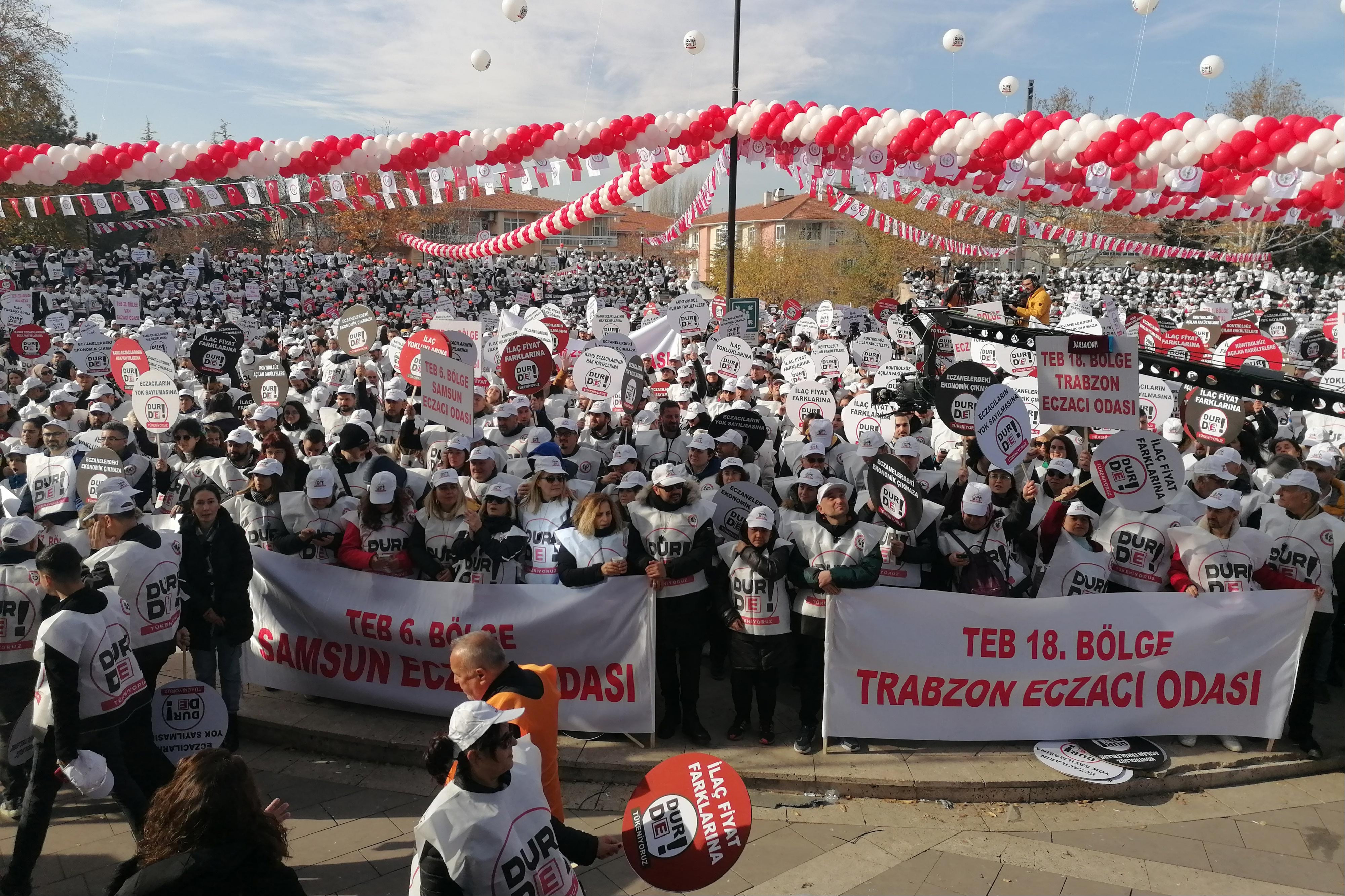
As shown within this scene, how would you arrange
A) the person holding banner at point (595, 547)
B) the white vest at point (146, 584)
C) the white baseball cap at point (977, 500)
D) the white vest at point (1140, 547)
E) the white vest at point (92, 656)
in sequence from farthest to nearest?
the white vest at point (1140, 547) < the white baseball cap at point (977, 500) < the person holding banner at point (595, 547) < the white vest at point (146, 584) < the white vest at point (92, 656)

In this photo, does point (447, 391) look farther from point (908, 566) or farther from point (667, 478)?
point (908, 566)

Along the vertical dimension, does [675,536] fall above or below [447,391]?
below

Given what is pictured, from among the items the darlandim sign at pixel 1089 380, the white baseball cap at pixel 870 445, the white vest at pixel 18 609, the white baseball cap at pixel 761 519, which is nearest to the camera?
the white vest at pixel 18 609

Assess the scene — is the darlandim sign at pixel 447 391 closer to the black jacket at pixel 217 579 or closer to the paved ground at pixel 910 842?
the black jacket at pixel 217 579

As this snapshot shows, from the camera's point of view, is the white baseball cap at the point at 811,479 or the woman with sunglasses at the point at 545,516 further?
the woman with sunglasses at the point at 545,516

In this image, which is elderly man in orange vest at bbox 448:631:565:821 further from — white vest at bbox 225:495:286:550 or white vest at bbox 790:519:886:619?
white vest at bbox 225:495:286:550

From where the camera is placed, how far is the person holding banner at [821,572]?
5.48 metres

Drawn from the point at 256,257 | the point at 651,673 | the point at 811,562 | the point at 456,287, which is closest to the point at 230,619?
the point at 651,673

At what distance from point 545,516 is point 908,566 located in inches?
98.2

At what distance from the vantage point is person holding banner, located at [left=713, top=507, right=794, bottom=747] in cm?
549

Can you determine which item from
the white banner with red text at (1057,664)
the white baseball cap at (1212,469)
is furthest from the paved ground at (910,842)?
the white baseball cap at (1212,469)

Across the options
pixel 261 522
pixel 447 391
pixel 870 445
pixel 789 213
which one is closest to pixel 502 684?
pixel 261 522

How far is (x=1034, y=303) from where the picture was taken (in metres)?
16.7

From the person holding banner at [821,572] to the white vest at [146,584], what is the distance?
355 centimetres
